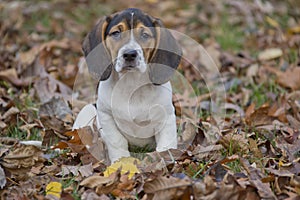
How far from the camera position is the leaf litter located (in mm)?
3201

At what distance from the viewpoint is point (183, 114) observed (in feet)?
15.4

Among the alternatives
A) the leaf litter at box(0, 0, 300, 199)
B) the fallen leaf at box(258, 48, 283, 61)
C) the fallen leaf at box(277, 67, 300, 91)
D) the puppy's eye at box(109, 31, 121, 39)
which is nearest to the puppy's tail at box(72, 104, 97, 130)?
the leaf litter at box(0, 0, 300, 199)

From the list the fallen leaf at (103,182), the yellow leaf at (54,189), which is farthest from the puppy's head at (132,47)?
the yellow leaf at (54,189)

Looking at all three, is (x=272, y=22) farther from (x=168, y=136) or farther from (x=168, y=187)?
(x=168, y=187)

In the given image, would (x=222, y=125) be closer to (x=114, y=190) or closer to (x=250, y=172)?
(x=250, y=172)

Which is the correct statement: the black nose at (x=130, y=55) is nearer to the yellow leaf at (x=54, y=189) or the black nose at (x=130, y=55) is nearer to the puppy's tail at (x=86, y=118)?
the puppy's tail at (x=86, y=118)

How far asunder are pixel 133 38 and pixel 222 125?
120 centimetres

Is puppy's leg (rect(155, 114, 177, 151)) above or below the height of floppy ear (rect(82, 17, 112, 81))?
below

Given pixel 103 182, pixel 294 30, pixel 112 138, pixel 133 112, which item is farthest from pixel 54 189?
pixel 294 30

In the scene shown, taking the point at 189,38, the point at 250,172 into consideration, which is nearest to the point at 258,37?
the point at 189,38

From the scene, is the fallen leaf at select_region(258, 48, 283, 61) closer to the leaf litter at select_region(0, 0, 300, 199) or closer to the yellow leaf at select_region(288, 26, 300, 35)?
the leaf litter at select_region(0, 0, 300, 199)

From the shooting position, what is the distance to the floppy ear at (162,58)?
3.72 m

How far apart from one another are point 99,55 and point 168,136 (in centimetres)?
72

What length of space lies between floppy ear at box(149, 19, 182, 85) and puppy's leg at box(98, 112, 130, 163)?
15.8 inches
